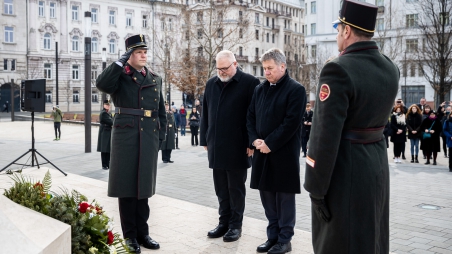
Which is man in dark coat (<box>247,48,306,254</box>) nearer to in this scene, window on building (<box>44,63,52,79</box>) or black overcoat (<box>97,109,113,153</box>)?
black overcoat (<box>97,109,113,153</box>)

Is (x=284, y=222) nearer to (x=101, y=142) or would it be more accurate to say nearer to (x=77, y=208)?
(x=77, y=208)

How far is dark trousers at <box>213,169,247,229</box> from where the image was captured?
614 centimetres

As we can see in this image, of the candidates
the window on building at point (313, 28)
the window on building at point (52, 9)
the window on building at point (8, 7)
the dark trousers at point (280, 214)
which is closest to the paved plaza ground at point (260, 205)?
the dark trousers at point (280, 214)

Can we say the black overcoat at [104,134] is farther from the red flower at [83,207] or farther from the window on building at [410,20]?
the window on building at [410,20]

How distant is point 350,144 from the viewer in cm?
356

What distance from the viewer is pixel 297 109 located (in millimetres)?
5520

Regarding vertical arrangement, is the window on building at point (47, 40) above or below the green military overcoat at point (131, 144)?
above

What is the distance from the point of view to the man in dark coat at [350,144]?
136 inches

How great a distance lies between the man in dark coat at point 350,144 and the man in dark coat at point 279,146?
187cm

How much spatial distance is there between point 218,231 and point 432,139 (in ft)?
37.7

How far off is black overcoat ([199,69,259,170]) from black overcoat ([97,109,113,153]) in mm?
7718

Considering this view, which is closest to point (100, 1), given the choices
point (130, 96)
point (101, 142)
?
point (101, 142)

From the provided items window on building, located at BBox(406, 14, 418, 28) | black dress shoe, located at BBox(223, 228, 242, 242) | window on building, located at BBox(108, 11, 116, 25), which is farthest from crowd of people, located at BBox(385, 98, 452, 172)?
window on building, located at BBox(108, 11, 116, 25)

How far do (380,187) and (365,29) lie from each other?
3.67 ft
